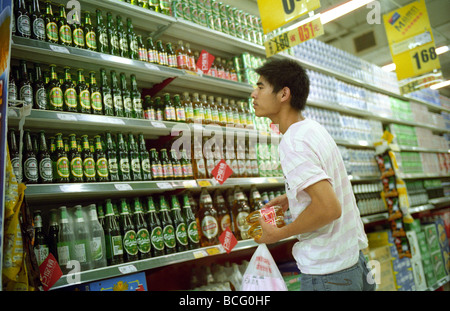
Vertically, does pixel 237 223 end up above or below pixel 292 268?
above

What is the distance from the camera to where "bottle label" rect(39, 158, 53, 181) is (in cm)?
206

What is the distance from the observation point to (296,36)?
330cm

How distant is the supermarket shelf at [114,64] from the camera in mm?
2051

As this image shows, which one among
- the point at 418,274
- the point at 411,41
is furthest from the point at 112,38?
the point at 418,274

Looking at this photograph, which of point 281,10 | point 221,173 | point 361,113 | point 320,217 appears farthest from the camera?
point 361,113

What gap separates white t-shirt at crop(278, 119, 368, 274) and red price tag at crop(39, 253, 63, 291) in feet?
4.03

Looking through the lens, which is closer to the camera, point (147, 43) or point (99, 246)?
point (99, 246)

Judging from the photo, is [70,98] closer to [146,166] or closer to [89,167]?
[89,167]

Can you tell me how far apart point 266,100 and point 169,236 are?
4.13 feet

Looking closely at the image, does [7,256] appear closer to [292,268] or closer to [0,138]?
[0,138]

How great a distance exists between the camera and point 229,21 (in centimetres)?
360

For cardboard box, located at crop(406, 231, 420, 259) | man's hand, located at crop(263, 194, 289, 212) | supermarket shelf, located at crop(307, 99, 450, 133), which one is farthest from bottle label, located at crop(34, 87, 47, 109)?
cardboard box, located at crop(406, 231, 420, 259)

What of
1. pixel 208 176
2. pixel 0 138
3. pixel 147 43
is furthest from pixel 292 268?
pixel 0 138

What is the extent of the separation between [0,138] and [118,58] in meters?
1.18
